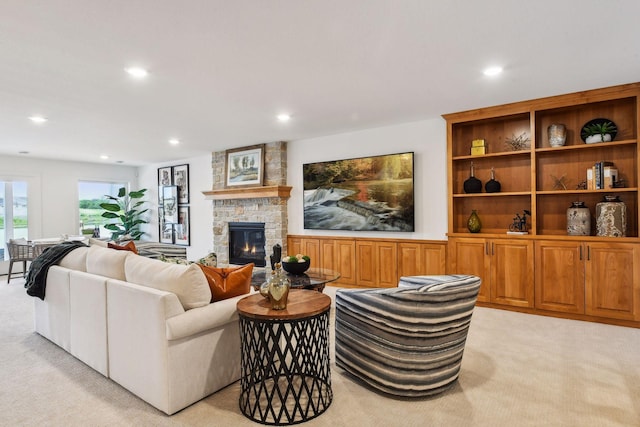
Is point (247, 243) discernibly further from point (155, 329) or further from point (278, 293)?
point (278, 293)

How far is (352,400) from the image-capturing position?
2270 mm

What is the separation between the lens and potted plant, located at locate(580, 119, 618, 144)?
12.3ft

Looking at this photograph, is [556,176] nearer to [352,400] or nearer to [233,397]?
[352,400]

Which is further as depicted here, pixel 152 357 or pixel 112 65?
pixel 112 65

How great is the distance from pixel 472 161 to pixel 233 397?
3.86m

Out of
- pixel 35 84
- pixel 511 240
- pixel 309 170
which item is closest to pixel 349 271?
pixel 309 170

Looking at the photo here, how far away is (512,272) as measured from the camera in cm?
412

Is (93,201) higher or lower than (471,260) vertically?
higher

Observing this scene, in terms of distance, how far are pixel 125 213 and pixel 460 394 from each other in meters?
8.13

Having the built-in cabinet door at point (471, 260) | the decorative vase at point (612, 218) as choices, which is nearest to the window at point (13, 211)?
the built-in cabinet door at point (471, 260)

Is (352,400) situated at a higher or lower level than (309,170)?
lower

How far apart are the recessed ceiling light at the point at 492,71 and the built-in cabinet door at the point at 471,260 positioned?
6.31ft

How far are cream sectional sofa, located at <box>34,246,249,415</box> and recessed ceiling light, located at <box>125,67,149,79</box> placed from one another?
4.90 ft

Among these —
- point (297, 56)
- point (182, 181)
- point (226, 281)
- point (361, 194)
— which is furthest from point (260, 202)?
point (226, 281)
